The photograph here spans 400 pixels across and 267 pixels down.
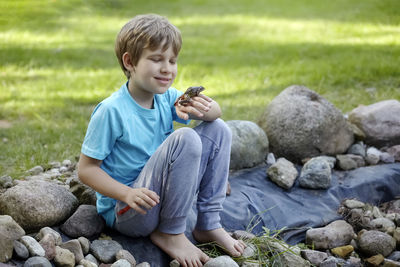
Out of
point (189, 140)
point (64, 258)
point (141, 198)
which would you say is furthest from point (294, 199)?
point (64, 258)

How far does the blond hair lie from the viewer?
2309 mm

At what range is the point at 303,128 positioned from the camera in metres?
3.92

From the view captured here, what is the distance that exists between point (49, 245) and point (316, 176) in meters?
2.09

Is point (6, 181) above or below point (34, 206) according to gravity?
below

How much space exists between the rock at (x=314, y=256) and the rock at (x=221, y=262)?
589 millimetres

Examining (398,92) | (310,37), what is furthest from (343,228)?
(310,37)

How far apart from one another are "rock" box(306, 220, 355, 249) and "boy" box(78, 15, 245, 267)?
0.74 m

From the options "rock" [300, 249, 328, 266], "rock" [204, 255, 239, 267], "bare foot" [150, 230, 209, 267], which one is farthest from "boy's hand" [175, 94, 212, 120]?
"rock" [300, 249, 328, 266]

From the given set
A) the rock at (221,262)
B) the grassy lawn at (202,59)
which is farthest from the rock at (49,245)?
the grassy lawn at (202,59)

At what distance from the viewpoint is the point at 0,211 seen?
2.51m

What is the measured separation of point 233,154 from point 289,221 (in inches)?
27.2

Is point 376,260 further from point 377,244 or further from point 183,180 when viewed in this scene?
point 183,180

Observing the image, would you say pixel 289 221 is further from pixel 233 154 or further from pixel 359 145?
Answer: pixel 359 145

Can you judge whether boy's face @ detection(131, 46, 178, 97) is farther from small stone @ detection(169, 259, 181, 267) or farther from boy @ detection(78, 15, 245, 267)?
small stone @ detection(169, 259, 181, 267)
